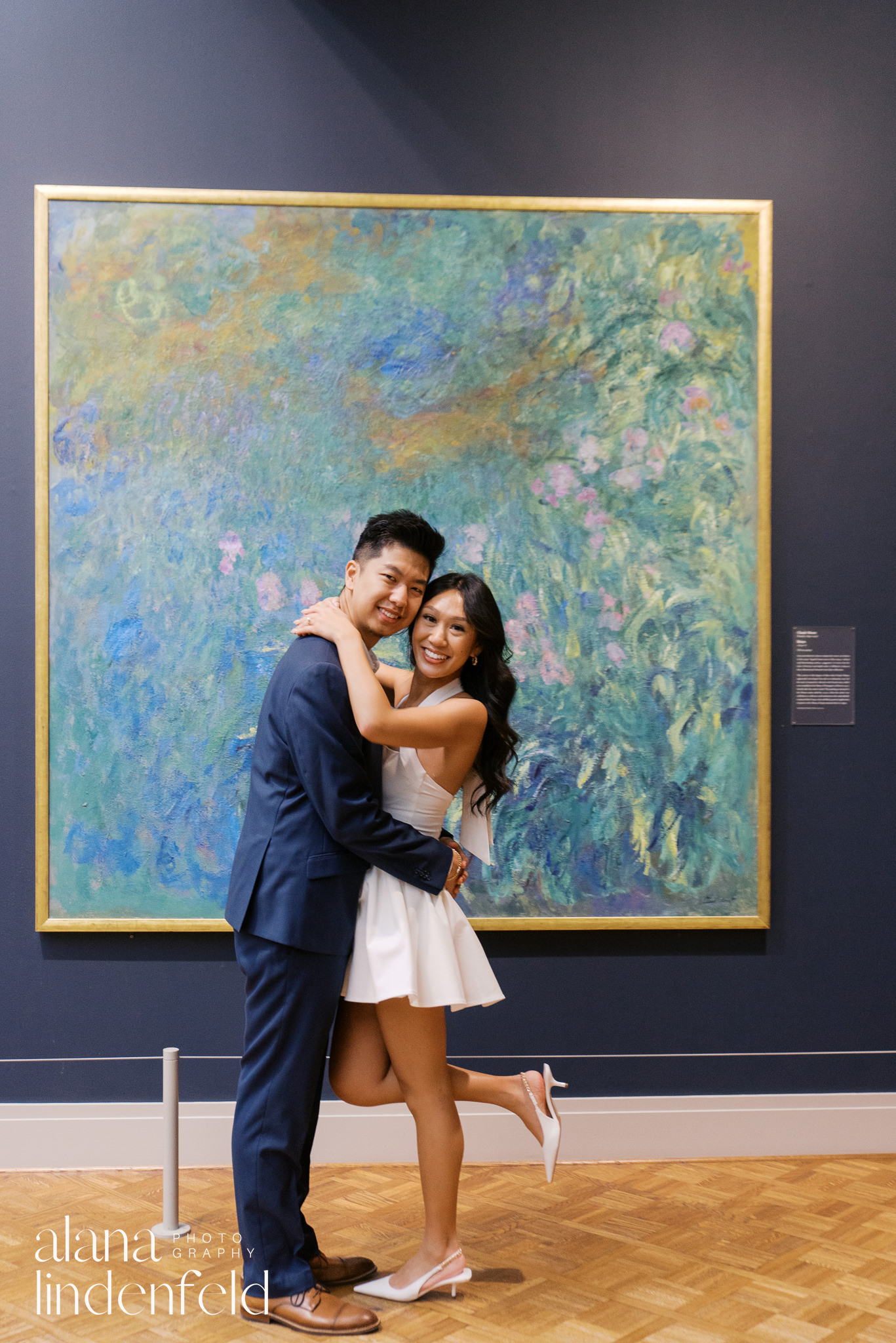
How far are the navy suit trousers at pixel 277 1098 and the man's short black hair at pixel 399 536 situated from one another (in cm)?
95

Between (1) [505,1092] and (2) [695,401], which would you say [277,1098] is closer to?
(1) [505,1092]

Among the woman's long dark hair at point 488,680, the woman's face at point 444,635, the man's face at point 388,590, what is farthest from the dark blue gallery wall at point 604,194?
the man's face at point 388,590

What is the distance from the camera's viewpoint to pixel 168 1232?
2.80m

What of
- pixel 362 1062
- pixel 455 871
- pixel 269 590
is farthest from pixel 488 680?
pixel 269 590

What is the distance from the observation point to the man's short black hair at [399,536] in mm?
2473

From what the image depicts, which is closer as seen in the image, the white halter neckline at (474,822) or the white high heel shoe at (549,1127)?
the white high heel shoe at (549,1127)

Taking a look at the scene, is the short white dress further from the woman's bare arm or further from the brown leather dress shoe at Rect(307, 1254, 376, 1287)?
the brown leather dress shoe at Rect(307, 1254, 376, 1287)

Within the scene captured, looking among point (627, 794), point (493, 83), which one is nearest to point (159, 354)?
point (493, 83)

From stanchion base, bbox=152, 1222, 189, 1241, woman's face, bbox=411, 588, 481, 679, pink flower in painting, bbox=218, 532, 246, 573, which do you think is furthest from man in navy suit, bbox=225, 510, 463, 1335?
pink flower in painting, bbox=218, 532, 246, 573

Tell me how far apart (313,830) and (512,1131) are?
1609 mm

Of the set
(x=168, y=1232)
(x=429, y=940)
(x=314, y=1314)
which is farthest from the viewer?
(x=168, y=1232)

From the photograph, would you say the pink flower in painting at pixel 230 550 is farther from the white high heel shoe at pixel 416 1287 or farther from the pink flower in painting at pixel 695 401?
the white high heel shoe at pixel 416 1287

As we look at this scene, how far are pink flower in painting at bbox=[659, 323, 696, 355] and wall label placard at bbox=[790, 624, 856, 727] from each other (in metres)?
1.02

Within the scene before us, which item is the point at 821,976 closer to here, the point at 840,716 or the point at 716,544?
the point at 840,716
